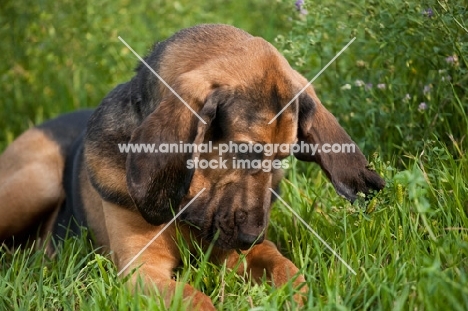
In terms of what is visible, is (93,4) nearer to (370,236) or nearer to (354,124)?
(354,124)

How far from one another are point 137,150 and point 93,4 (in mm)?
4333

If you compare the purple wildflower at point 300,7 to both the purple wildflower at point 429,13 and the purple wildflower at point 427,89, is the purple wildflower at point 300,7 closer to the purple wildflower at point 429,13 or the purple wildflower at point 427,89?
the purple wildflower at point 429,13

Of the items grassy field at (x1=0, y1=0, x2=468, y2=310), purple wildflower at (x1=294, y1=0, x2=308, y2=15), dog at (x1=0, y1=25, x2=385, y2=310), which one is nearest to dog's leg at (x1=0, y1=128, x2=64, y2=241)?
grassy field at (x1=0, y1=0, x2=468, y2=310)

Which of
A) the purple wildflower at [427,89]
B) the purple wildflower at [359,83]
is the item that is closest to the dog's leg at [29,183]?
the purple wildflower at [359,83]

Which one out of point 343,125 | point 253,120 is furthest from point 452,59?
point 253,120

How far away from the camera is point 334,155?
15.1 feet

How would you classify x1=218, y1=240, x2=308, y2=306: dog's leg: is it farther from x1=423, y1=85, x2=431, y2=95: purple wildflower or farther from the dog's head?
x1=423, y1=85, x2=431, y2=95: purple wildflower

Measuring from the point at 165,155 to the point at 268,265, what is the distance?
1009 mm

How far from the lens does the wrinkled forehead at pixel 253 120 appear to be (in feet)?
13.5

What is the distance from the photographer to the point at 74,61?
8.23 m

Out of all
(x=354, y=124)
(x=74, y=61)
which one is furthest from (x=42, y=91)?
(x=354, y=124)

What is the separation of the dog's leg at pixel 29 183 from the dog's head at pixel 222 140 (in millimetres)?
1772

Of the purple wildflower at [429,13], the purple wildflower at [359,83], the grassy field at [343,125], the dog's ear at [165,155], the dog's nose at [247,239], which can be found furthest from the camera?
the purple wildflower at [359,83]

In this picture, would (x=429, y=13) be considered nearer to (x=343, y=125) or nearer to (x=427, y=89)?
(x=427, y=89)
